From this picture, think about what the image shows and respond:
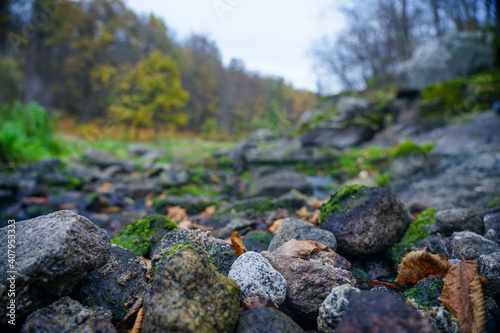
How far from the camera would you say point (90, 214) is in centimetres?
364

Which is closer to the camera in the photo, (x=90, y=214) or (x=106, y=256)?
(x=106, y=256)

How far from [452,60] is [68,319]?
10.7m

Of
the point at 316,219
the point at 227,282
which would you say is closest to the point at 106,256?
the point at 227,282

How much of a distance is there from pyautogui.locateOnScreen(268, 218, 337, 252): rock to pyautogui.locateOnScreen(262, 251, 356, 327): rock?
12.4 inches

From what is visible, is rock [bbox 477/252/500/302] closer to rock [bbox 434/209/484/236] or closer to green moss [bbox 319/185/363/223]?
rock [bbox 434/209/484/236]

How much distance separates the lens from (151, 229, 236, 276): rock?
1287 mm

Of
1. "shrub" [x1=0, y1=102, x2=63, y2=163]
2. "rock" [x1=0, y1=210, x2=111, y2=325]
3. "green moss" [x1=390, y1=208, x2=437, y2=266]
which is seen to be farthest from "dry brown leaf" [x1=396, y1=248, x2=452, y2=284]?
"shrub" [x1=0, y1=102, x2=63, y2=163]

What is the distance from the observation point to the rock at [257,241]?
1769 millimetres

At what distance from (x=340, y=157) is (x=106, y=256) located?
6886 millimetres

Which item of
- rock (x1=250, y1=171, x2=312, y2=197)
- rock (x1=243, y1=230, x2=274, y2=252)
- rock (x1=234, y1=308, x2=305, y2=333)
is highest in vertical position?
rock (x1=234, y1=308, x2=305, y2=333)

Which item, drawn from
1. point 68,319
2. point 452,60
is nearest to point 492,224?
point 68,319

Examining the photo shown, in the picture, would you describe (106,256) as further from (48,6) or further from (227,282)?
(48,6)

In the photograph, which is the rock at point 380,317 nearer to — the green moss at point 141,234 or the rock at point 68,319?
the rock at point 68,319

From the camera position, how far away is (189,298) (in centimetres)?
91
